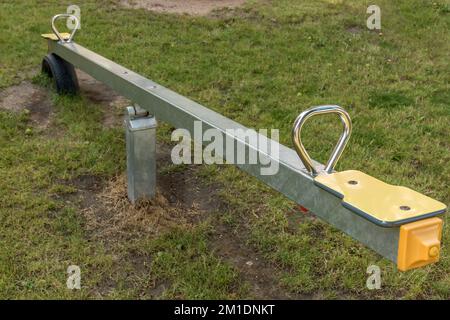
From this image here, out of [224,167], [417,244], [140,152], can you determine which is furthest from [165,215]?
[417,244]

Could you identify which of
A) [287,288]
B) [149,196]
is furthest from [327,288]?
[149,196]

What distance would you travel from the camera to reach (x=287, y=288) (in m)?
2.76

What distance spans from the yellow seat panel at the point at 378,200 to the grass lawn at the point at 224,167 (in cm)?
97

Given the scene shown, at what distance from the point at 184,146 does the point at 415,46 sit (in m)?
3.67

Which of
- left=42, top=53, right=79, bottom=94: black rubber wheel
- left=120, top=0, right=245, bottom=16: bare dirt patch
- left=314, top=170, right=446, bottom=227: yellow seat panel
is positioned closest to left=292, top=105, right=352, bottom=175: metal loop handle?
left=314, top=170, right=446, bottom=227: yellow seat panel

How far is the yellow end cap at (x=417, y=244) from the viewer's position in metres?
1.64

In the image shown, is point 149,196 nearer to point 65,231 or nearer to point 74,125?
point 65,231

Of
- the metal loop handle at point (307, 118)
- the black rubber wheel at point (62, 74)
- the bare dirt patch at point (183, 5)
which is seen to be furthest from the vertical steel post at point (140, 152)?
the bare dirt patch at point (183, 5)

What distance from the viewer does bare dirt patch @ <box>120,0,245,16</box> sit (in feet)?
26.7

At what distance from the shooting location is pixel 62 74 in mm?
5043

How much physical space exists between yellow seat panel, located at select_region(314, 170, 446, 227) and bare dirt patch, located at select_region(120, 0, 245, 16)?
6430 mm

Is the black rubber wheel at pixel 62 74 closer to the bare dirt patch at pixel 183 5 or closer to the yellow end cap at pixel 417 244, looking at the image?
the bare dirt patch at pixel 183 5

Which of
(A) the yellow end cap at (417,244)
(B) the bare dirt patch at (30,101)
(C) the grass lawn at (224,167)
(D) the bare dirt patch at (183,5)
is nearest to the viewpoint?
(A) the yellow end cap at (417,244)
